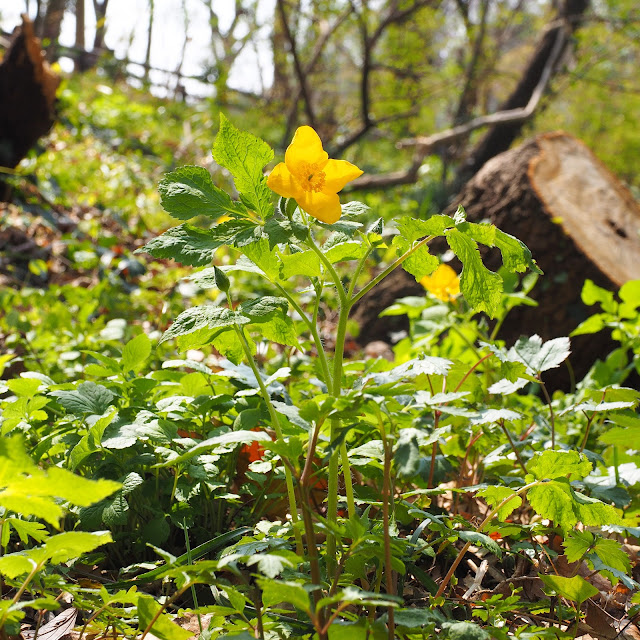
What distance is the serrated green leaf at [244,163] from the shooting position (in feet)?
3.16

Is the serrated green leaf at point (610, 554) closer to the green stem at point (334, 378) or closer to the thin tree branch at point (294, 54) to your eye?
the green stem at point (334, 378)

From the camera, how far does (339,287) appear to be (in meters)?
0.96

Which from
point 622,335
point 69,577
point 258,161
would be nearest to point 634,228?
point 622,335

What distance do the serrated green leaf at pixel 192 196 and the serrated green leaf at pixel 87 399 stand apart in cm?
49

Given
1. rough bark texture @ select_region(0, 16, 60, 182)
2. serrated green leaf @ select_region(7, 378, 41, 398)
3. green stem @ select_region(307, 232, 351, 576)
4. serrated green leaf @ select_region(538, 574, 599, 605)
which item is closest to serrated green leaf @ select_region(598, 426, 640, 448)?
serrated green leaf @ select_region(538, 574, 599, 605)

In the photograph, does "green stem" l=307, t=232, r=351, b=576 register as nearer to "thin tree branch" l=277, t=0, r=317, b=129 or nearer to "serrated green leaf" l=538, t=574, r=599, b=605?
"serrated green leaf" l=538, t=574, r=599, b=605

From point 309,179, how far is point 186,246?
0.73ft

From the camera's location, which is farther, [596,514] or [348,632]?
[596,514]

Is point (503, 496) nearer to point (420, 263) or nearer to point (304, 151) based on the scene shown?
point (420, 263)

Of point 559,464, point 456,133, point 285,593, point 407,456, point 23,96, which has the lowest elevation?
point 285,593

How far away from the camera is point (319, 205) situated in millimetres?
951

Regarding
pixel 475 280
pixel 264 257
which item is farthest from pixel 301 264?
pixel 475 280

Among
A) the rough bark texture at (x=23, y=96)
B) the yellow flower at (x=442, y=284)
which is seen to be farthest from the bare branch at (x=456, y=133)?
the yellow flower at (x=442, y=284)

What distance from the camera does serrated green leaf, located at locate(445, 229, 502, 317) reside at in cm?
97
